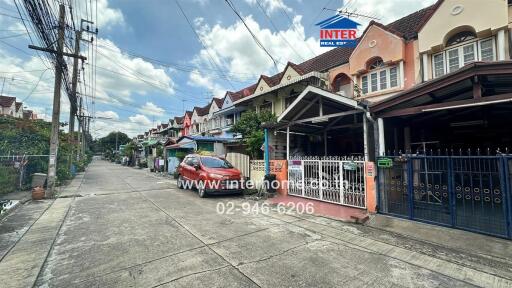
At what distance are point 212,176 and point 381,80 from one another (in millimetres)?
8819

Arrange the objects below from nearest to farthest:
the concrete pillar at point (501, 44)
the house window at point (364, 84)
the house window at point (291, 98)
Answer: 1. the concrete pillar at point (501, 44)
2. the house window at point (364, 84)
3. the house window at point (291, 98)

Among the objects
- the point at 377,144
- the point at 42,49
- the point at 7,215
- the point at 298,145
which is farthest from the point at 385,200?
the point at 42,49

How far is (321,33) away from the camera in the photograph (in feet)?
36.0

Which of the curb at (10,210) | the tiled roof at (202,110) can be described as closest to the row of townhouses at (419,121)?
the curb at (10,210)

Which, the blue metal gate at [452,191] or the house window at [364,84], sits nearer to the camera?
the blue metal gate at [452,191]

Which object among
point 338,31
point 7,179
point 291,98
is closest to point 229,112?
point 291,98

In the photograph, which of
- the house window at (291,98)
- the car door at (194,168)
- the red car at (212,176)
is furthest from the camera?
the house window at (291,98)

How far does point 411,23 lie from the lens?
11102 millimetres

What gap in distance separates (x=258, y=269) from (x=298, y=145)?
29.7ft

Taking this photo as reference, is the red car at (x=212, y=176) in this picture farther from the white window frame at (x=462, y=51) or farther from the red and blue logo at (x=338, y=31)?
the white window frame at (x=462, y=51)

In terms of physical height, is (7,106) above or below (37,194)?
above

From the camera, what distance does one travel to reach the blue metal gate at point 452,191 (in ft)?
16.2

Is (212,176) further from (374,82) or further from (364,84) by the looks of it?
(374,82)

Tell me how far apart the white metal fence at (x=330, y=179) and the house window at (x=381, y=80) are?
4.93 meters
